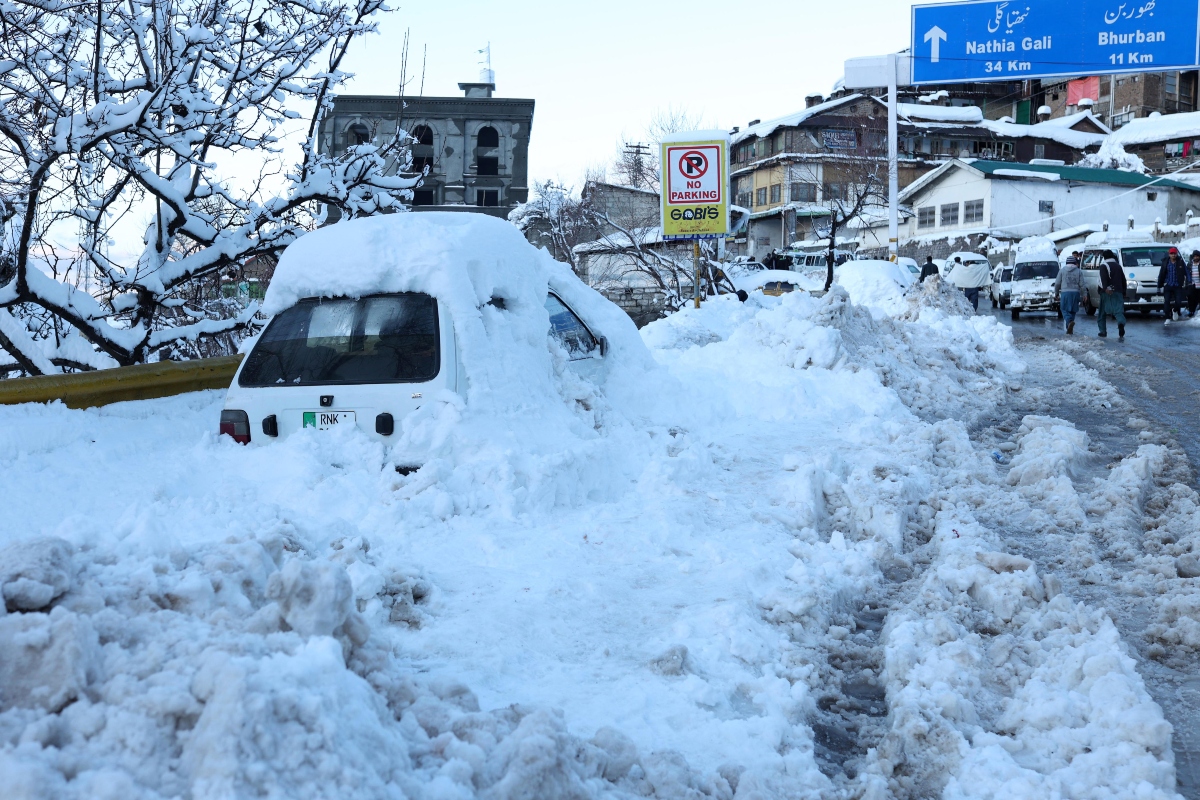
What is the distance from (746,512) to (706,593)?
1.27 m

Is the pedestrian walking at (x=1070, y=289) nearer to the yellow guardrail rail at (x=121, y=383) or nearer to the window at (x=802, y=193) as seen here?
the yellow guardrail rail at (x=121, y=383)

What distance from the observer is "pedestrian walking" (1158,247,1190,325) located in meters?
24.3

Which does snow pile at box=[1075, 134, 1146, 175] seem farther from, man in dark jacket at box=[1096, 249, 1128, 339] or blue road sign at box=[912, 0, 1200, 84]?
man in dark jacket at box=[1096, 249, 1128, 339]

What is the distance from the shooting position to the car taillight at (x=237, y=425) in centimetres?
586

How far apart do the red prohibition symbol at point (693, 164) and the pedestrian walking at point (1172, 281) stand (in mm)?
14157

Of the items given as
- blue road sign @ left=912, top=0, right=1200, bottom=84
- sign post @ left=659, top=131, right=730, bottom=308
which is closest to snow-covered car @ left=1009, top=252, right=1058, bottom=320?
blue road sign @ left=912, top=0, right=1200, bottom=84

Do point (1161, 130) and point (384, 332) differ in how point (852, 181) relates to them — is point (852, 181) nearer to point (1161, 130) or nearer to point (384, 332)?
point (1161, 130)

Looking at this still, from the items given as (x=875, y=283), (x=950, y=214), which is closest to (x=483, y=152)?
(x=950, y=214)

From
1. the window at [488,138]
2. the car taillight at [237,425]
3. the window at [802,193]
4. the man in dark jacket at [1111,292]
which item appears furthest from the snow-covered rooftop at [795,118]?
the car taillight at [237,425]

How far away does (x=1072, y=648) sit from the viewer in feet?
12.1

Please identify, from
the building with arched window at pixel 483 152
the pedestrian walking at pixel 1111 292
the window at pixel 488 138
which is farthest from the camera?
the window at pixel 488 138

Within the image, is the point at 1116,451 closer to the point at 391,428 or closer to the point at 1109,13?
the point at 391,428

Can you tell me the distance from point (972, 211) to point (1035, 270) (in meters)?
23.2

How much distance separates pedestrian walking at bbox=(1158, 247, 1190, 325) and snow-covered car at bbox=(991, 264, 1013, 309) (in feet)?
24.0
